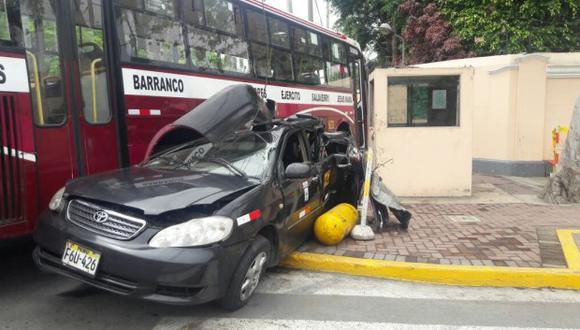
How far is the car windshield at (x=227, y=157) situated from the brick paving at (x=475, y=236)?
4.54 ft

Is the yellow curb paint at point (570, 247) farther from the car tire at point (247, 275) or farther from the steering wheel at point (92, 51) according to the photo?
the steering wheel at point (92, 51)

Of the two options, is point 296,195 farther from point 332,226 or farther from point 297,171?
point 332,226

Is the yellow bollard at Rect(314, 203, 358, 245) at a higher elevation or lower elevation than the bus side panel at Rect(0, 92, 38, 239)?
lower

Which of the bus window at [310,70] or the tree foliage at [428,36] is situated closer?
the bus window at [310,70]

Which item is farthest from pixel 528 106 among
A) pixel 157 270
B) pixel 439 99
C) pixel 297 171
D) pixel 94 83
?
pixel 157 270

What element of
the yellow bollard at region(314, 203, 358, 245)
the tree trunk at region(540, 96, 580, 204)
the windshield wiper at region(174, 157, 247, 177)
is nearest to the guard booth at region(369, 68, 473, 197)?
the tree trunk at region(540, 96, 580, 204)

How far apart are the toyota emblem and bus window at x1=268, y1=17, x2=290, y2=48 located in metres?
5.55

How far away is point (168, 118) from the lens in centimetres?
652

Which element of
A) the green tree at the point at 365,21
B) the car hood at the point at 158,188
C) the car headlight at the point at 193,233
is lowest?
the car headlight at the point at 193,233

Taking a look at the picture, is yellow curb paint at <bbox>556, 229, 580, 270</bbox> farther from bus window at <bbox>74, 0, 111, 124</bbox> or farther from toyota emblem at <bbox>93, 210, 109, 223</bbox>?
bus window at <bbox>74, 0, 111, 124</bbox>

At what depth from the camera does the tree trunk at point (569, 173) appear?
812cm

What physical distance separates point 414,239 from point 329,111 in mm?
5610

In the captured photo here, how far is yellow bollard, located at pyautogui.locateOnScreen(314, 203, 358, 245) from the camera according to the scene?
5645mm

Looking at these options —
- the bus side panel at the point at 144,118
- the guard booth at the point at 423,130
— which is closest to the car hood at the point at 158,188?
the bus side panel at the point at 144,118
